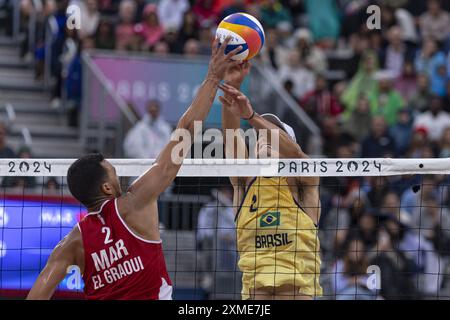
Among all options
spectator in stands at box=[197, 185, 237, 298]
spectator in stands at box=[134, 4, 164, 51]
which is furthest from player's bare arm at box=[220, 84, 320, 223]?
spectator in stands at box=[134, 4, 164, 51]

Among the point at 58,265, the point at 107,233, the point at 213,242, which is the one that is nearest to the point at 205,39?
the point at 213,242

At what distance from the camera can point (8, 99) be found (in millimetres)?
16547

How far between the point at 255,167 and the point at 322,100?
30.5 ft

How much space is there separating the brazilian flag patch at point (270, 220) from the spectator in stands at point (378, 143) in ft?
25.8

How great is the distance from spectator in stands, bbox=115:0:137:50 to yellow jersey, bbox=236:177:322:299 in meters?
8.55

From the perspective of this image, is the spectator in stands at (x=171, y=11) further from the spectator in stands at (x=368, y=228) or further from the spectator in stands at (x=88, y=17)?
the spectator in stands at (x=368, y=228)

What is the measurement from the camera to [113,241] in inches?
270

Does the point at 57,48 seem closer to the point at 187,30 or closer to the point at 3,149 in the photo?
the point at 187,30

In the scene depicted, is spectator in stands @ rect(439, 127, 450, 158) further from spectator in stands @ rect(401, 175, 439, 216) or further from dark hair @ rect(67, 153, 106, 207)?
dark hair @ rect(67, 153, 106, 207)

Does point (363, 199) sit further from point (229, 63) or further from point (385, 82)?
point (229, 63)

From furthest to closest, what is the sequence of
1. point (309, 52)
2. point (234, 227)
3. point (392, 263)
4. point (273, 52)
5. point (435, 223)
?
point (309, 52), point (273, 52), point (435, 223), point (392, 263), point (234, 227)

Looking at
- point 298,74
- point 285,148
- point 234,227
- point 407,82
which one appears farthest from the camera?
point 407,82

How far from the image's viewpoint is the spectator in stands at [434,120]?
1659 centimetres
